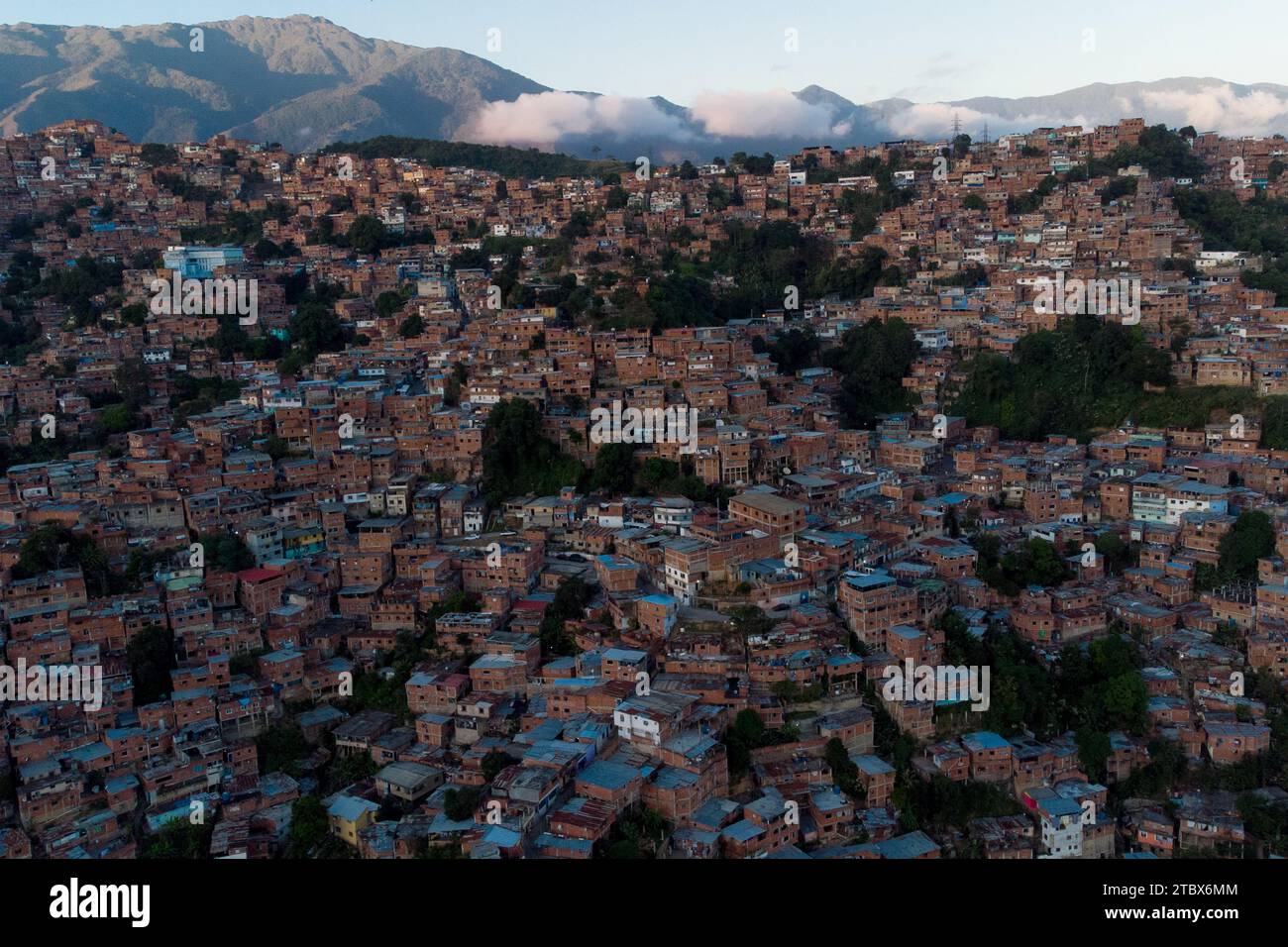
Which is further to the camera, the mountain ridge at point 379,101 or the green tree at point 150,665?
the mountain ridge at point 379,101

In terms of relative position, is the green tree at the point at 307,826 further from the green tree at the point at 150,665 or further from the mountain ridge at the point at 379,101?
the mountain ridge at the point at 379,101

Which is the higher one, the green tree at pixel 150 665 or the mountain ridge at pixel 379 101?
the mountain ridge at pixel 379 101

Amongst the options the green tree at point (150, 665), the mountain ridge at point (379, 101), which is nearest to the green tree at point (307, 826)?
the green tree at point (150, 665)

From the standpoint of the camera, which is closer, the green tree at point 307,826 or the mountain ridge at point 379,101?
the green tree at point 307,826

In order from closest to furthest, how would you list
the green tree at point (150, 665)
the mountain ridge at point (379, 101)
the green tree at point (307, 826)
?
the green tree at point (307, 826), the green tree at point (150, 665), the mountain ridge at point (379, 101)

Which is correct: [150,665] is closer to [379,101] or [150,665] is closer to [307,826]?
[307,826]

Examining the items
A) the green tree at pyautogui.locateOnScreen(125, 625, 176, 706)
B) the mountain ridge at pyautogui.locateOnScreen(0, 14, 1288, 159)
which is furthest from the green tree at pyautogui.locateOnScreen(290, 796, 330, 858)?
the mountain ridge at pyautogui.locateOnScreen(0, 14, 1288, 159)

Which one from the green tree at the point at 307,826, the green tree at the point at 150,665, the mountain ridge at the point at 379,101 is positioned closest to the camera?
the green tree at the point at 307,826

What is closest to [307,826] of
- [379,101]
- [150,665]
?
[150,665]

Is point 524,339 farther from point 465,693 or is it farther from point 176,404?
point 465,693

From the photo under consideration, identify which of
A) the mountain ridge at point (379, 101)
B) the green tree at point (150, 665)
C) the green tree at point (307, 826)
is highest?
the mountain ridge at point (379, 101)
